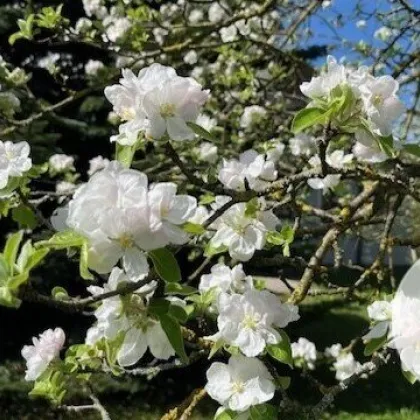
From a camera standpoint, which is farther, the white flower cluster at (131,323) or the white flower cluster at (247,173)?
the white flower cluster at (247,173)

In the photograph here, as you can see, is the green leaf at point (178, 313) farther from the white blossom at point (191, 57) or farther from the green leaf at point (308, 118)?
the white blossom at point (191, 57)

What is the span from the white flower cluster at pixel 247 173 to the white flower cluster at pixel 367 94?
0.80ft

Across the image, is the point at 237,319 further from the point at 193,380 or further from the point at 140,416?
the point at 193,380

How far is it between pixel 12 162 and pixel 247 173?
43 cm

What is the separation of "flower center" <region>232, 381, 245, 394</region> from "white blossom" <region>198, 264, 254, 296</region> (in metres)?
0.22

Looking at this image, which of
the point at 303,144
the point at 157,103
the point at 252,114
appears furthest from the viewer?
the point at 252,114

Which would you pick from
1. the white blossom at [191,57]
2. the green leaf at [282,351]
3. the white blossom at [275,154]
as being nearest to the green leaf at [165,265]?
the green leaf at [282,351]

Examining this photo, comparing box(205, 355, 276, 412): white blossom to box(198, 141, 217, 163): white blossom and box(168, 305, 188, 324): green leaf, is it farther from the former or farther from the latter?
box(198, 141, 217, 163): white blossom

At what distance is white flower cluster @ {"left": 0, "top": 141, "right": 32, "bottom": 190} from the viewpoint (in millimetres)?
1476

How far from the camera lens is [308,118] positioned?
50.7 inches

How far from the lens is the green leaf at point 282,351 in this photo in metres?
1.30

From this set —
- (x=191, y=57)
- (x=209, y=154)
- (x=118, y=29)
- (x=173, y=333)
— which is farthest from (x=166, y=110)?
(x=191, y=57)

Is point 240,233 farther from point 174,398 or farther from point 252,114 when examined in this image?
point 174,398

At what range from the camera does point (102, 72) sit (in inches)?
145
